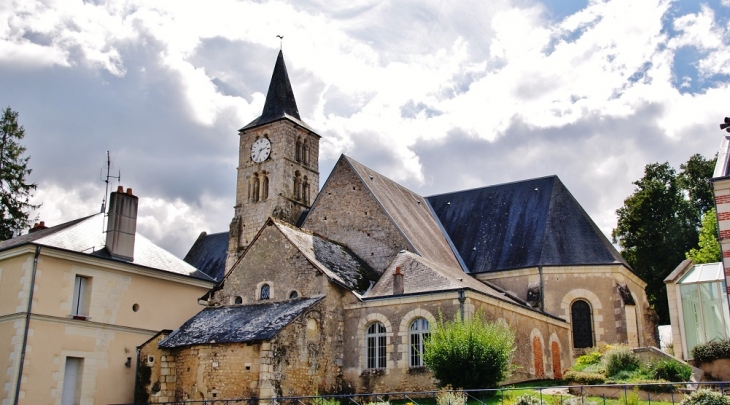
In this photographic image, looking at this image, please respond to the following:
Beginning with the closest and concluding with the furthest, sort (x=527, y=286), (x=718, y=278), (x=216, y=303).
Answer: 1. (x=718, y=278)
2. (x=216, y=303)
3. (x=527, y=286)

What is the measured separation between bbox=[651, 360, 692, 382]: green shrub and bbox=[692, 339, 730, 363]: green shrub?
0.57 metres

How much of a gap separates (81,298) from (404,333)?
1009 cm

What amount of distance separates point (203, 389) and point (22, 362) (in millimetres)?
5100

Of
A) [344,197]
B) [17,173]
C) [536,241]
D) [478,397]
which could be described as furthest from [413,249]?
[17,173]

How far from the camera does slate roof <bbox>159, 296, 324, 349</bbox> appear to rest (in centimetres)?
2034

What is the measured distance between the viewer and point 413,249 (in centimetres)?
2548

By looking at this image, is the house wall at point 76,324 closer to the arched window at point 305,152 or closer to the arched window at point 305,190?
the arched window at point 305,190

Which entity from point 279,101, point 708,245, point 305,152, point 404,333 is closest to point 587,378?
point 404,333

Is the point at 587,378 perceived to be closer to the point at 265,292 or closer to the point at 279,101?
the point at 265,292

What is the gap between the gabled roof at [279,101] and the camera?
40469 mm

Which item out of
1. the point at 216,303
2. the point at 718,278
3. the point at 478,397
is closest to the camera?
the point at 478,397

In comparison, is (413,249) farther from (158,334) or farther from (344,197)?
(158,334)

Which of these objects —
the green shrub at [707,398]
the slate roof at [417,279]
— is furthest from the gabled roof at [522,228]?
the green shrub at [707,398]

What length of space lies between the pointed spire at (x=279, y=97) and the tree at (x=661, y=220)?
19408 mm
